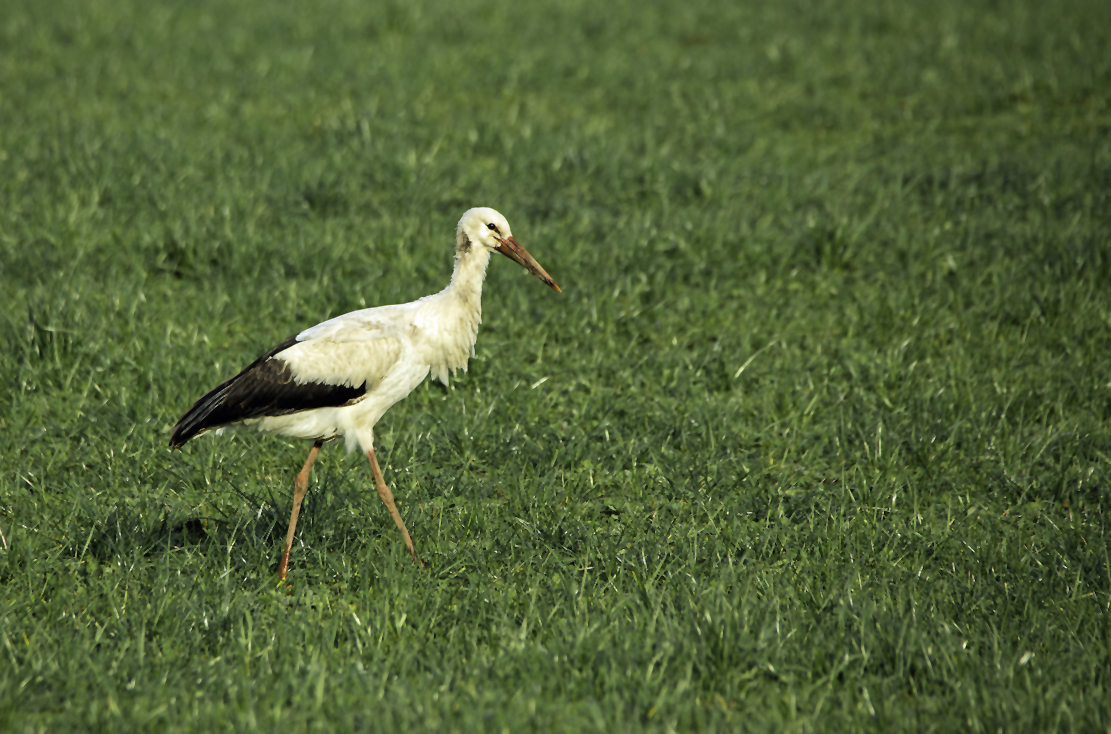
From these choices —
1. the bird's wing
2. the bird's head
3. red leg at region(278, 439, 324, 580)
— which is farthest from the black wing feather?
the bird's head

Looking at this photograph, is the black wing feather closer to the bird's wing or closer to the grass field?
the bird's wing

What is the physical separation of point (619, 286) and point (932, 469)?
2.34m

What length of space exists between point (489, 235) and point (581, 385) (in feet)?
5.42

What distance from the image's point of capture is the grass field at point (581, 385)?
11.5 feet

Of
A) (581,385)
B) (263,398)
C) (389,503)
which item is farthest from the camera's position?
(581,385)

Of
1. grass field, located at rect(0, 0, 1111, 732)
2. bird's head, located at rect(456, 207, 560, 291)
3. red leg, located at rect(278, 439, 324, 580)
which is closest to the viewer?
grass field, located at rect(0, 0, 1111, 732)

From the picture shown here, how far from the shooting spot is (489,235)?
177 inches

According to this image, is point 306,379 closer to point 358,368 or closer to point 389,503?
point 358,368

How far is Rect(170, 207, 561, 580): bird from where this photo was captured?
430 centimetres

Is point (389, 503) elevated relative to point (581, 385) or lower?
elevated

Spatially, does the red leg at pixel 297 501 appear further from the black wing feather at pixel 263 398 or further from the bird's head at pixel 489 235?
the bird's head at pixel 489 235

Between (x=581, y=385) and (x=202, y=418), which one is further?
(x=581, y=385)

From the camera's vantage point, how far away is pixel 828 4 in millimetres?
12773

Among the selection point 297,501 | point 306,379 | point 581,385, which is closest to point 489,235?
point 306,379
